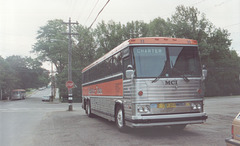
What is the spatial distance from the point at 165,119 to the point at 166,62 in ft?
5.91

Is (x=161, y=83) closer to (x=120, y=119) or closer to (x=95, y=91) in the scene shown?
(x=120, y=119)

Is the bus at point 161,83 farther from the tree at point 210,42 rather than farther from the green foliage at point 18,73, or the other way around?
the green foliage at point 18,73

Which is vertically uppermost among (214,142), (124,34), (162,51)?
(124,34)

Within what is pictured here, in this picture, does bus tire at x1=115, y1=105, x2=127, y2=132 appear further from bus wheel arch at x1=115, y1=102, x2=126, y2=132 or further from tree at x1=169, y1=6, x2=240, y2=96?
tree at x1=169, y1=6, x2=240, y2=96

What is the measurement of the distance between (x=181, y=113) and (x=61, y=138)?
3979mm

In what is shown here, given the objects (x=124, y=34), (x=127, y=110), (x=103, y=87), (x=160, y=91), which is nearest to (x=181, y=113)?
(x=160, y=91)

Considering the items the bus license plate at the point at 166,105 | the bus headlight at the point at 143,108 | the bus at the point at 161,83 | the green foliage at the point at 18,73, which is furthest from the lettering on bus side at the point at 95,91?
the green foliage at the point at 18,73

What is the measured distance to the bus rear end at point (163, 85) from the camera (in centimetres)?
865

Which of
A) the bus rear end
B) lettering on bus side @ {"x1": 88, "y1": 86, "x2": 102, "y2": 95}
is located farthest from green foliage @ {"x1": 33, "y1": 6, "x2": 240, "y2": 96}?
the bus rear end

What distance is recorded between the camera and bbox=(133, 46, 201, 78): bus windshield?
8898mm

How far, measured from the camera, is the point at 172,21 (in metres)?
55.1

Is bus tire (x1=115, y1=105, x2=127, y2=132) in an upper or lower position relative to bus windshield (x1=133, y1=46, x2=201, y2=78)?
lower

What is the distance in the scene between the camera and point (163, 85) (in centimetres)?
885

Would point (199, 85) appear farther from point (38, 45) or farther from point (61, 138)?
point (38, 45)
